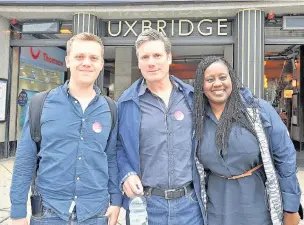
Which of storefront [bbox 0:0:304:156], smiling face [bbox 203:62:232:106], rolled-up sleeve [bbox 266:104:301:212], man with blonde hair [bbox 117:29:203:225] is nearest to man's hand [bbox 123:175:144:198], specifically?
man with blonde hair [bbox 117:29:203:225]

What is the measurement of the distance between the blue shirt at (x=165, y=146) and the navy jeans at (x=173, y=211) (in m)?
0.09

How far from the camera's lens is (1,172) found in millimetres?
6828

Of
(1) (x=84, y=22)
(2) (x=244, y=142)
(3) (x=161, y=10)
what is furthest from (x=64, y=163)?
(1) (x=84, y=22)

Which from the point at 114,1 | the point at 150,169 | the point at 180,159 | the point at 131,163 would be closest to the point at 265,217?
the point at 180,159

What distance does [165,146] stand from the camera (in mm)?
1974

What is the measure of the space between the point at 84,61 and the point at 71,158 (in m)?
0.57

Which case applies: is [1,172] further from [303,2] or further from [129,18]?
[303,2]

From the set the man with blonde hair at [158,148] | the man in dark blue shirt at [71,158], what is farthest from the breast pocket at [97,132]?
the man with blonde hair at [158,148]

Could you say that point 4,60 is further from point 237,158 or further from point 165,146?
point 237,158

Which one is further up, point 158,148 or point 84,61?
point 84,61

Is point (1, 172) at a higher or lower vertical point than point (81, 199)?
lower

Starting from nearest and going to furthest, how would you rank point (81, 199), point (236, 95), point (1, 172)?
1. point (81, 199)
2. point (236, 95)
3. point (1, 172)

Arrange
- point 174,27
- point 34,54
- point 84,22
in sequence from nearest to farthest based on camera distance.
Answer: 1. point 84,22
2. point 174,27
3. point 34,54

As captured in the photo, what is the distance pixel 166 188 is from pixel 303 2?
659 cm
